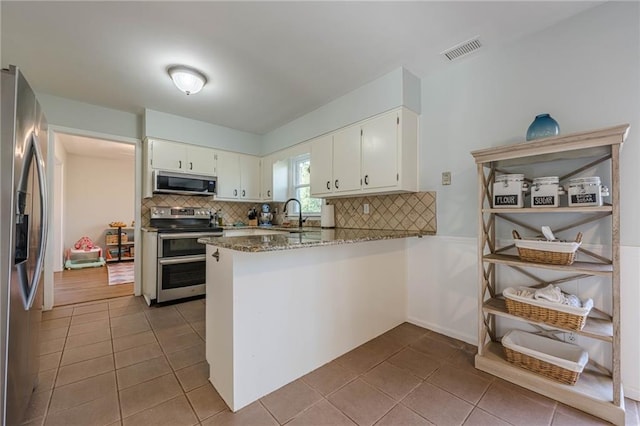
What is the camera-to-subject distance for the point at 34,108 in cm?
141

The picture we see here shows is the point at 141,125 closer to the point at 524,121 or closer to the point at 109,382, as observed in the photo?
the point at 109,382

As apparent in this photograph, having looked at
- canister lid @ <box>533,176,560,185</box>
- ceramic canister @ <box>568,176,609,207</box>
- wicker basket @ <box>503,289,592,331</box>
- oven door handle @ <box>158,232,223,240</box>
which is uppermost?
canister lid @ <box>533,176,560,185</box>

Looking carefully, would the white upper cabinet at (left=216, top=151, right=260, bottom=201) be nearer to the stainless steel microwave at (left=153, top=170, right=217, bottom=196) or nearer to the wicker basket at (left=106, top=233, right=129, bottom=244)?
the stainless steel microwave at (left=153, top=170, right=217, bottom=196)

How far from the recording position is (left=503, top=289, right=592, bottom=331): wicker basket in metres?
1.51

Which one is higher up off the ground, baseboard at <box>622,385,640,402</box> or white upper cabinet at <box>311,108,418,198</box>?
white upper cabinet at <box>311,108,418,198</box>

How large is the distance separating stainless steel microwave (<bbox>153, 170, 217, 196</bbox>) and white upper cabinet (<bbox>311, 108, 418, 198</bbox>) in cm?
178

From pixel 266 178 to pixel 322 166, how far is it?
58.3 inches

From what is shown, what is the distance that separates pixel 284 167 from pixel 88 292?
328 centimetres

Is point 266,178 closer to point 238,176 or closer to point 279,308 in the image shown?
point 238,176

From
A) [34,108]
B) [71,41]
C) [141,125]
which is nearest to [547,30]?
[34,108]

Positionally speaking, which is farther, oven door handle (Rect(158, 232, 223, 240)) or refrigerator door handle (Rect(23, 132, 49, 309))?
oven door handle (Rect(158, 232, 223, 240))

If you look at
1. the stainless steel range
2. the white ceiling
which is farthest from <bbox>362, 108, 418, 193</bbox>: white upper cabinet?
the stainless steel range

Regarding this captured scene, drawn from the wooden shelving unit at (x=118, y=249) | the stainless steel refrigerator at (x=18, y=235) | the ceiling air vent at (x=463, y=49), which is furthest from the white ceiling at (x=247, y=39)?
the wooden shelving unit at (x=118, y=249)

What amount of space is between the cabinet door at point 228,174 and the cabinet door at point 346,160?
1.89 m
